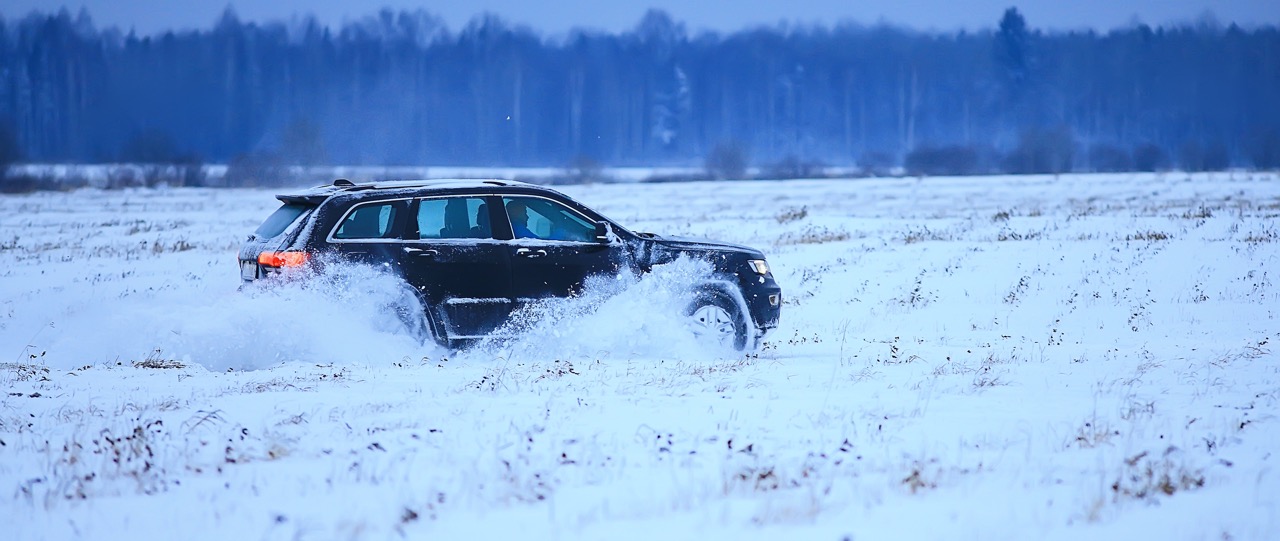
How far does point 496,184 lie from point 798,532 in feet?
18.2

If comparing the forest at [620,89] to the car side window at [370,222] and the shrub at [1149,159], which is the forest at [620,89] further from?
the car side window at [370,222]

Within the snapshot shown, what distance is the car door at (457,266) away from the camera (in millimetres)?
9484

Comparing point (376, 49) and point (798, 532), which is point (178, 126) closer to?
point (376, 49)

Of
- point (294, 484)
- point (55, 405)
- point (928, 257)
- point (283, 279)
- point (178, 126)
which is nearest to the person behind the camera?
point (294, 484)

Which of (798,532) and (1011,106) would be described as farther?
(1011,106)

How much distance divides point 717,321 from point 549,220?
5.39 feet

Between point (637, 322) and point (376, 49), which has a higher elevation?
point (376, 49)

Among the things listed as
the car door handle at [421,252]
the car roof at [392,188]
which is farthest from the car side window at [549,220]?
the car door handle at [421,252]

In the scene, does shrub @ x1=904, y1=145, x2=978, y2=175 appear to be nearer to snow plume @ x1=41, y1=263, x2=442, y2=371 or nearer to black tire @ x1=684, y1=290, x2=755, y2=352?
black tire @ x1=684, y1=290, x2=755, y2=352

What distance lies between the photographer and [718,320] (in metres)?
10.1

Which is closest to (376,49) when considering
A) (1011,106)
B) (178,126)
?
(178,126)

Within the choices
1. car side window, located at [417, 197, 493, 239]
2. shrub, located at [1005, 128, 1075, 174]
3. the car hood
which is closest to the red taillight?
car side window, located at [417, 197, 493, 239]

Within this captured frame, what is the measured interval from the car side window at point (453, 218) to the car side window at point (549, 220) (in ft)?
0.90

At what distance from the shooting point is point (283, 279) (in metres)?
9.14
